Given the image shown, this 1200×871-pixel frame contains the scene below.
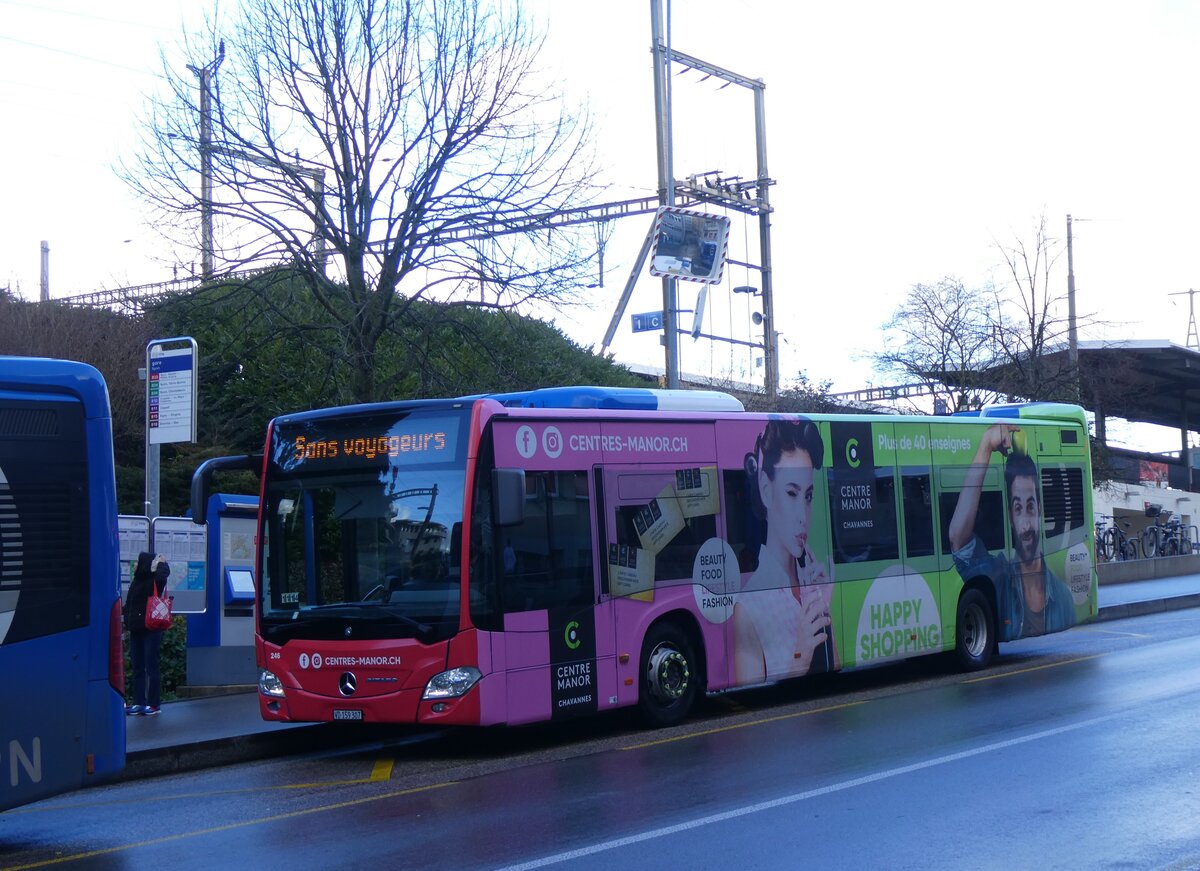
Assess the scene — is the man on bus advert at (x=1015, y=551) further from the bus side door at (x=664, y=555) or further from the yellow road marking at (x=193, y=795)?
the yellow road marking at (x=193, y=795)

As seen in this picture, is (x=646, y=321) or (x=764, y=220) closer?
(x=646, y=321)

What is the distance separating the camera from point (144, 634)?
13398mm

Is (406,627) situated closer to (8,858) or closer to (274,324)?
(8,858)

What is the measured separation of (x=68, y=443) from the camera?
820 centimetres

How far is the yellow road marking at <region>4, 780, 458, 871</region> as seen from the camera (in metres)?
7.87

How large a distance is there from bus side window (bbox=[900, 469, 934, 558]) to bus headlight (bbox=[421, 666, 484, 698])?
660cm

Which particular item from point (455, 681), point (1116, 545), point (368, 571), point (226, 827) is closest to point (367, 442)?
point (368, 571)

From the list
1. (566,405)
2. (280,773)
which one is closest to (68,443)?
(280,773)

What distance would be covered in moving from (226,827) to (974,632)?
10594 millimetres

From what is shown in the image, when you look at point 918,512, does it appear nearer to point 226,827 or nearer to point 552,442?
point 552,442

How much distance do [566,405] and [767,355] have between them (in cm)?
2221

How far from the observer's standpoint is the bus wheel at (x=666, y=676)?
12.2 metres

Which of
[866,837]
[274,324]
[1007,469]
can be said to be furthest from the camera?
[274,324]

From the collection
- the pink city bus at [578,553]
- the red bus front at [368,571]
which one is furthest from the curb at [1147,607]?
the red bus front at [368,571]
